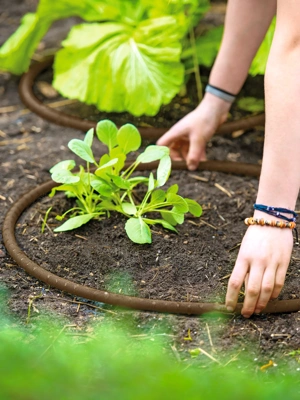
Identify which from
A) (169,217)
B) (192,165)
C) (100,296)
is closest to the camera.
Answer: (100,296)

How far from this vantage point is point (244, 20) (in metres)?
1.80

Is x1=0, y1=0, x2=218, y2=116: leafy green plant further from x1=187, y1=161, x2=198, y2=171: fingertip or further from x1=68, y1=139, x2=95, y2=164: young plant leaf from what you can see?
x1=68, y1=139, x2=95, y2=164: young plant leaf

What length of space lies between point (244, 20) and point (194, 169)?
0.54m

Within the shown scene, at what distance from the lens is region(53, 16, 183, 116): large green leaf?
2326mm

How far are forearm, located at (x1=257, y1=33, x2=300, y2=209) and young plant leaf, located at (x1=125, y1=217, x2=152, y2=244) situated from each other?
37cm

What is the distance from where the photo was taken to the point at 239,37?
1.84 meters

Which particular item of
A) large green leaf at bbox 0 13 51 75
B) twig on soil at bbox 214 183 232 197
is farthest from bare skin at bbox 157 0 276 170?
large green leaf at bbox 0 13 51 75

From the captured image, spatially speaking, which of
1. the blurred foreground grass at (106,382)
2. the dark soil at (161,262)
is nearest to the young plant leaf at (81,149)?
the dark soil at (161,262)

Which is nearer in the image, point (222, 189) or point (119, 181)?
point (119, 181)

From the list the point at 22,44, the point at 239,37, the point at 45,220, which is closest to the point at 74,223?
the point at 45,220

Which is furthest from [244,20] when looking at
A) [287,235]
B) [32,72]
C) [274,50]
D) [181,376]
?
[181,376]

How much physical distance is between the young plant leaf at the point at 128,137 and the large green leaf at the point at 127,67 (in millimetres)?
575

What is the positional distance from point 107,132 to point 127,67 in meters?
0.67

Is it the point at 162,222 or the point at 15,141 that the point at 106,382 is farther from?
the point at 15,141
